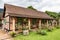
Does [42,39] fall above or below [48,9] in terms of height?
below

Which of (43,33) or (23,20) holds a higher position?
(23,20)

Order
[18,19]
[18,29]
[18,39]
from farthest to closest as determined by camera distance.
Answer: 1. [18,19]
2. [18,29]
3. [18,39]

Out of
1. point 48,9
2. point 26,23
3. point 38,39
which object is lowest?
point 38,39

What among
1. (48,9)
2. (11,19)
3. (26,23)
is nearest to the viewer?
(11,19)

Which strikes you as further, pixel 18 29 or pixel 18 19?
pixel 18 19

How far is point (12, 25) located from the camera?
16.5m

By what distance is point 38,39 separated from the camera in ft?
39.9

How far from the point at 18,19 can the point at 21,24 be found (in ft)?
3.83

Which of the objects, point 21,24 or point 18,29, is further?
point 21,24

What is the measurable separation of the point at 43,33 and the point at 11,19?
18.8 ft

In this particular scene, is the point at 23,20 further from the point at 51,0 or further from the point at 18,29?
the point at 51,0

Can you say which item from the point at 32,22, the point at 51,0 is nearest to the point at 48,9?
the point at 51,0

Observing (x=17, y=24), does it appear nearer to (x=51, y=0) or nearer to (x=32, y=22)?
(x=32, y=22)

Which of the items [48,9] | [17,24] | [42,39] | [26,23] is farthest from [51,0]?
[42,39]
